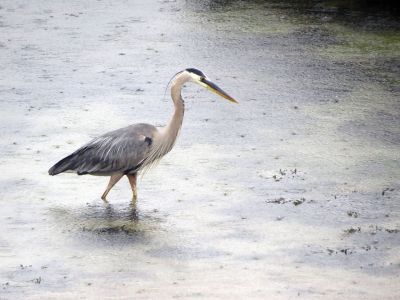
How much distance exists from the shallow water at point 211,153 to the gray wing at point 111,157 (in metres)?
0.26

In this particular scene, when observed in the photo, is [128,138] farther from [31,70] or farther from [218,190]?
[31,70]

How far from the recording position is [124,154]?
29.8ft

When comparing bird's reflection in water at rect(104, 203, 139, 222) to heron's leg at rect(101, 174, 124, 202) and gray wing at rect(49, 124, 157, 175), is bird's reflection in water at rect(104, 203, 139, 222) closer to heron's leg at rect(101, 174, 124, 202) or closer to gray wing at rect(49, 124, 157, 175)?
heron's leg at rect(101, 174, 124, 202)

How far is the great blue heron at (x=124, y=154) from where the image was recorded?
9070 mm

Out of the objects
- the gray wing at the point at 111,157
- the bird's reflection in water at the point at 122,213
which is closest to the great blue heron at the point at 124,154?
the gray wing at the point at 111,157

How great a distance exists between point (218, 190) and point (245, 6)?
6653mm

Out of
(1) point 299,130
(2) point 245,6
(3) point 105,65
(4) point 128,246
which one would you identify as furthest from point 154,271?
(2) point 245,6

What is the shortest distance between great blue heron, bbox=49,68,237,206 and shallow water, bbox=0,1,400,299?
24cm

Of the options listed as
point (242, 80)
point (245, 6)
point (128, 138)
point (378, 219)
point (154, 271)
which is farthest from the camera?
point (245, 6)

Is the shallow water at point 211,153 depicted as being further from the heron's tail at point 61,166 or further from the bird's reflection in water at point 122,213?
the heron's tail at point 61,166

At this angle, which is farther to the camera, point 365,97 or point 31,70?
point 31,70

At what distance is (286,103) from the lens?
11508 mm

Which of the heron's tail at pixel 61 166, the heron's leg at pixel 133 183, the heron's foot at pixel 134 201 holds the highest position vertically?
the heron's tail at pixel 61 166

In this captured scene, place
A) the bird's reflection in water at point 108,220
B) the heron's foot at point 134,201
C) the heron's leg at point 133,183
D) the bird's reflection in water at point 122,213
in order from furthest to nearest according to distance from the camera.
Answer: the heron's leg at point 133,183 → the heron's foot at point 134,201 → the bird's reflection in water at point 122,213 → the bird's reflection in water at point 108,220
